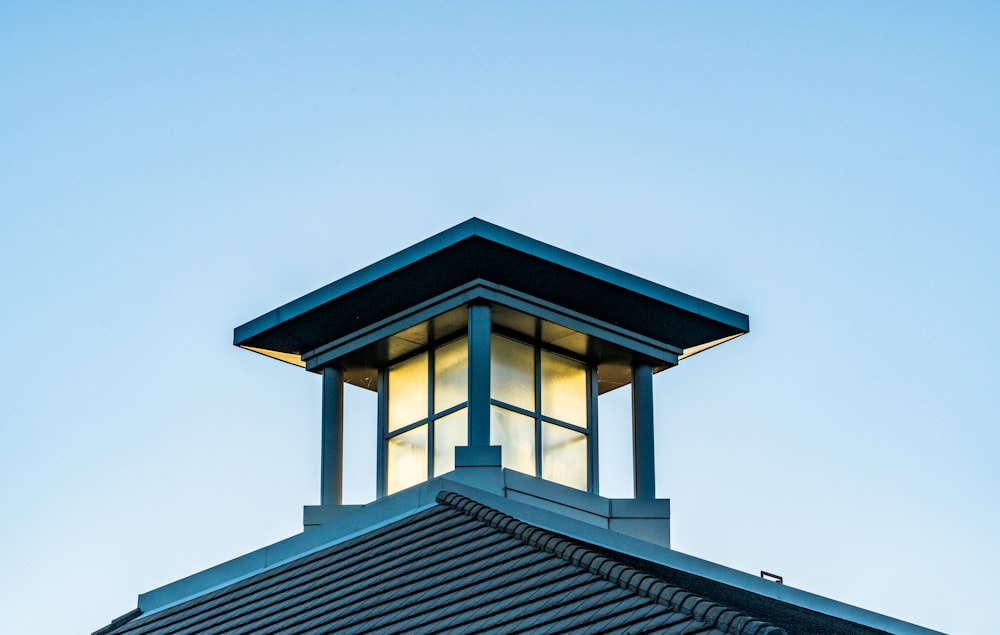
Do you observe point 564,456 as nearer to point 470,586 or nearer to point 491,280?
point 491,280

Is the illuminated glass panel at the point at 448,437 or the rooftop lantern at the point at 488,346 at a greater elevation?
the rooftop lantern at the point at 488,346

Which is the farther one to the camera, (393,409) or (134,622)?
(393,409)

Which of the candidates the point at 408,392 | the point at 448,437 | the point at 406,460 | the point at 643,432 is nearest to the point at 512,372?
the point at 448,437

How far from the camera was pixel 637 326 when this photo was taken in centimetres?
1703

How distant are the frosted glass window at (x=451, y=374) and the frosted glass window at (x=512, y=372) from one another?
0.32 m

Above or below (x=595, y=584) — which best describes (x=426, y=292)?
above

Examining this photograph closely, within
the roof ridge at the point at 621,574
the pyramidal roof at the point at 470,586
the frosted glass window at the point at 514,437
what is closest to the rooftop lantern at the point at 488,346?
the frosted glass window at the point at 514,437

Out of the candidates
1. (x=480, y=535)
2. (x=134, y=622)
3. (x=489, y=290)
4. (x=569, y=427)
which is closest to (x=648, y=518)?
(x=569, y=427)

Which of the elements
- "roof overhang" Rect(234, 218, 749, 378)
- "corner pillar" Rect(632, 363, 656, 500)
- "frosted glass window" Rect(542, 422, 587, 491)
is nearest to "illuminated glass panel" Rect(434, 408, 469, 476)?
"frosted glass window" Rect(542, 422, 587, 491)

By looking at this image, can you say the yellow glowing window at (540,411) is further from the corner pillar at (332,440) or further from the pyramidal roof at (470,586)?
the pyramidal roof at (470,586)

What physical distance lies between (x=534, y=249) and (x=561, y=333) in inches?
59.9

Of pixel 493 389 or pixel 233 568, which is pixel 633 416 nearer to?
pixel 493 389

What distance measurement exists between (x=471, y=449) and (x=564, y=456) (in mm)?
2152

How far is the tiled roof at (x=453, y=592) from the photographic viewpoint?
9.40 meters
